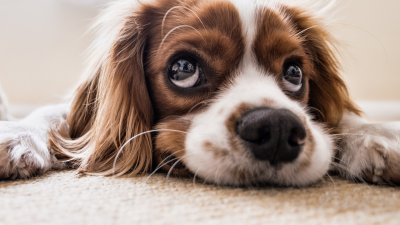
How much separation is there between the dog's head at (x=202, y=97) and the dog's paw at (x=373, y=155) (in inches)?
3.5

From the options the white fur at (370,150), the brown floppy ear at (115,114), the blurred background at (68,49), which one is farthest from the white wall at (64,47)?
the white fur at (370,150)

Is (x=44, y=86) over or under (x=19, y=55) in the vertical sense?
under

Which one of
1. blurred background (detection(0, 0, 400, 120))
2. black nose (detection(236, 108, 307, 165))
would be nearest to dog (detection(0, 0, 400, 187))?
black nose (detection(236, 108, 307, 165))

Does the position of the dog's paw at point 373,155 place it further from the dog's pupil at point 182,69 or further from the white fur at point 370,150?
the dog's pupil at point 182,69

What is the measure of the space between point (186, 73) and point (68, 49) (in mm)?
3005

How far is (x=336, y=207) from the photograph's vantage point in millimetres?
808

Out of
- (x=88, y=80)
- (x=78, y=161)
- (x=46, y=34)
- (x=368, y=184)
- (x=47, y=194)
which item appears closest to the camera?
(x=47, y=194)

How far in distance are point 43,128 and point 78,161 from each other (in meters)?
0.22

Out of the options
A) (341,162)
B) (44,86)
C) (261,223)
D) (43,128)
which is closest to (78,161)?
(43,128)

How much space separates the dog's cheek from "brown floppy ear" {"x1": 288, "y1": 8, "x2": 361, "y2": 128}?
0.74 metres

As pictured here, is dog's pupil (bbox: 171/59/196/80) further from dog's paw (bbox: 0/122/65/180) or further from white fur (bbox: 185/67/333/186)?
dog's paw (bbox: 0/122/65/180)

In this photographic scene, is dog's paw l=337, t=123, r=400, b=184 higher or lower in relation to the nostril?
lower

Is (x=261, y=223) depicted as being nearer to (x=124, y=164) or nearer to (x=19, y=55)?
(x=124, y=164)

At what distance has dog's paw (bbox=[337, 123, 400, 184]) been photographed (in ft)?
3.49
